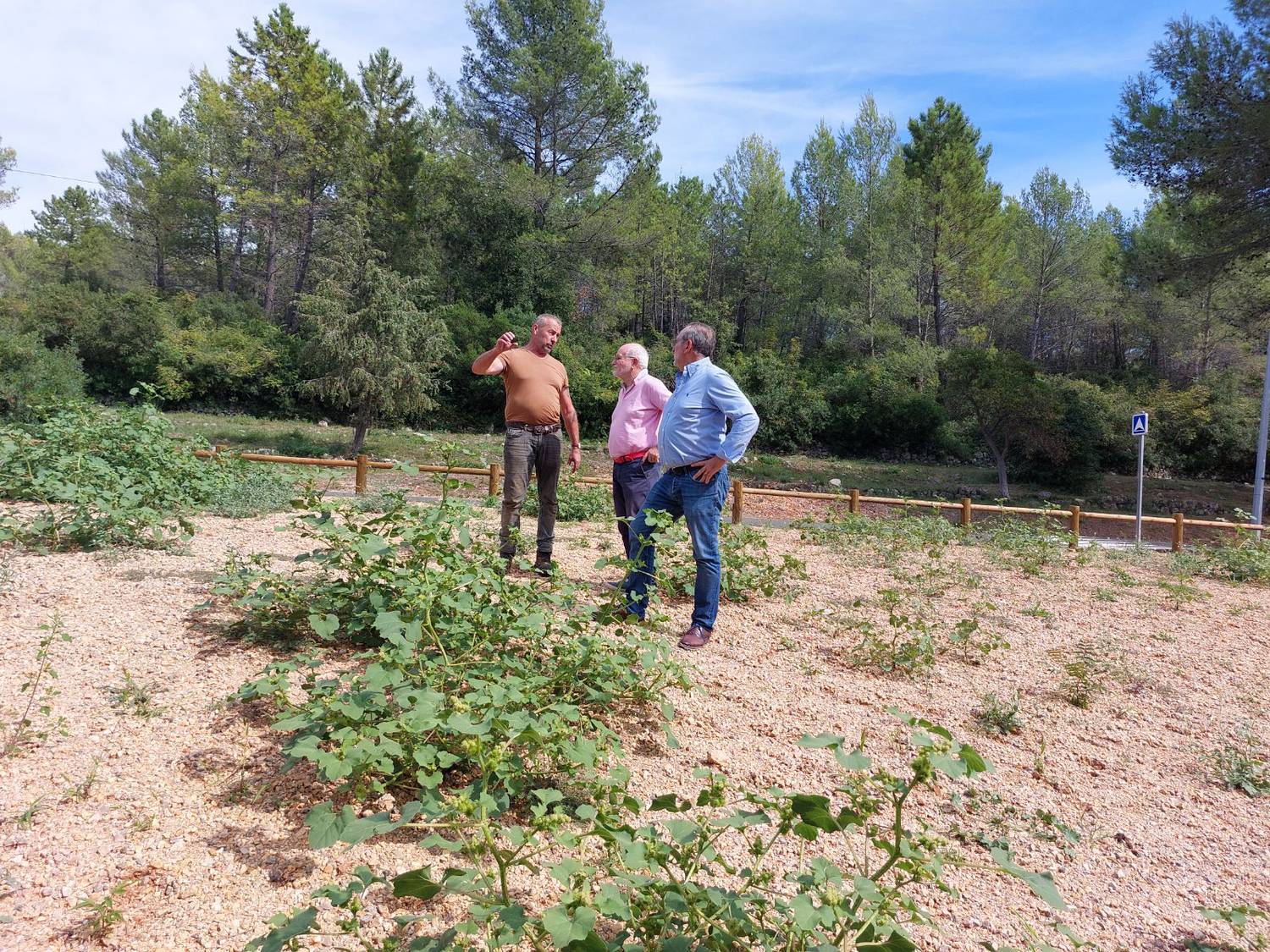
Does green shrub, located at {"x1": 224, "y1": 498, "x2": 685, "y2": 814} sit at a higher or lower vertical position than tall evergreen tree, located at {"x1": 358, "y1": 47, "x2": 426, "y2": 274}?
lower

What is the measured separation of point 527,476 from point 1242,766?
12.1 feet

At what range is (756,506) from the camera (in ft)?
45.3

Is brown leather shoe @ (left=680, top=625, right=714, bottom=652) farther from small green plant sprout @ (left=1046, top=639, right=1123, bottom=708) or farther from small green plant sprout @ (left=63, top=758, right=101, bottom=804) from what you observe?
small green plant sprout @ (left=63, top=758, right=101, bottom=804)

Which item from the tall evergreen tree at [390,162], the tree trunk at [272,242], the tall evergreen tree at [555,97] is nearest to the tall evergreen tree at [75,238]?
the tree trunk at [272,242]

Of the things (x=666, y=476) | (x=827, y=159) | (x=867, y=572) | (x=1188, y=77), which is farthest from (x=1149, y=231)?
(x=666, y=476)

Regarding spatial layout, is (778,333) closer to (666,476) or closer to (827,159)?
(827,159)

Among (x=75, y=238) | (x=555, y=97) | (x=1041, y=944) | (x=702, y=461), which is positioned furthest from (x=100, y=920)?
(x=75, y=238)

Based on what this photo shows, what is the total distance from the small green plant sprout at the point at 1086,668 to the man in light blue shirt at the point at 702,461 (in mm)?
1739

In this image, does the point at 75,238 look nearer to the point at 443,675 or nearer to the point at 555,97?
the point at 555,97

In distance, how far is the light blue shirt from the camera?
12.2 ft

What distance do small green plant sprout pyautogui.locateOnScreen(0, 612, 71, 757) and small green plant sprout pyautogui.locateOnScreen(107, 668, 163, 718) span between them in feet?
0.54

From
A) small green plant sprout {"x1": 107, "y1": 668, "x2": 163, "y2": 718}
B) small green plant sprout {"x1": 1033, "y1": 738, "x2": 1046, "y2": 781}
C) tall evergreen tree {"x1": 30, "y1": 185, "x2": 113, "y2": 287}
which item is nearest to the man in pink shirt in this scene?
small green plant sprout {"x1": 1033, "y1": 738, "x2": 1046, "y2": 781}

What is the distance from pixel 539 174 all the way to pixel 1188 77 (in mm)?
18106

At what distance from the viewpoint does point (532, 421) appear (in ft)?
15.4
